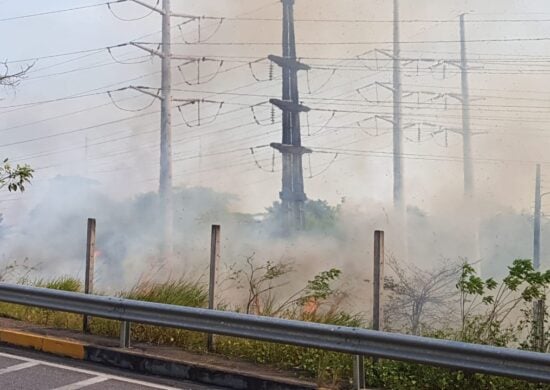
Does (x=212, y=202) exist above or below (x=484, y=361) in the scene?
above

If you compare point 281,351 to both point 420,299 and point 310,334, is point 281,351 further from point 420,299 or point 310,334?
point 420,299

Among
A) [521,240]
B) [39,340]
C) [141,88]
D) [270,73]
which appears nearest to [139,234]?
[141,88]

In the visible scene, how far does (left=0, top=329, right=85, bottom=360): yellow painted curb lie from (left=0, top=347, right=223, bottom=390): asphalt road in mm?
110

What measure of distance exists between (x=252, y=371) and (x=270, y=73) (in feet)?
66.0

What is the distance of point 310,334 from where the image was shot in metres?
4.47

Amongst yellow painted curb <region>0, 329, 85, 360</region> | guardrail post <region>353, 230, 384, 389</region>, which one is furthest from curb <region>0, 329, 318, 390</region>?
guardrail post <region>353, 230, 384, 389</region>

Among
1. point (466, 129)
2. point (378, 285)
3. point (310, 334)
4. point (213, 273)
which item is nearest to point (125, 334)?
point (213, 273)

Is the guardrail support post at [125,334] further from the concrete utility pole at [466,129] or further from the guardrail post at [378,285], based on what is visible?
the concrete utility pole at [466,129]

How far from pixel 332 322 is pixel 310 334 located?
1424mm

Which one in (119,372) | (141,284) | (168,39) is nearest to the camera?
(119,372)

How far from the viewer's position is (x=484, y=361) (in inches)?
153

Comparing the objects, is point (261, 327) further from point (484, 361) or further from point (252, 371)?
point (484, 361)

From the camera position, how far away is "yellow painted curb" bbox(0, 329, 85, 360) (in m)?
5.47

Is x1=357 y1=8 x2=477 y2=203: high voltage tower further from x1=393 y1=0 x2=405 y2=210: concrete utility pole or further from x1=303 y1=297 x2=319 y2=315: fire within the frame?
x1=303 y1=297 x2=319 y2=315: fire
